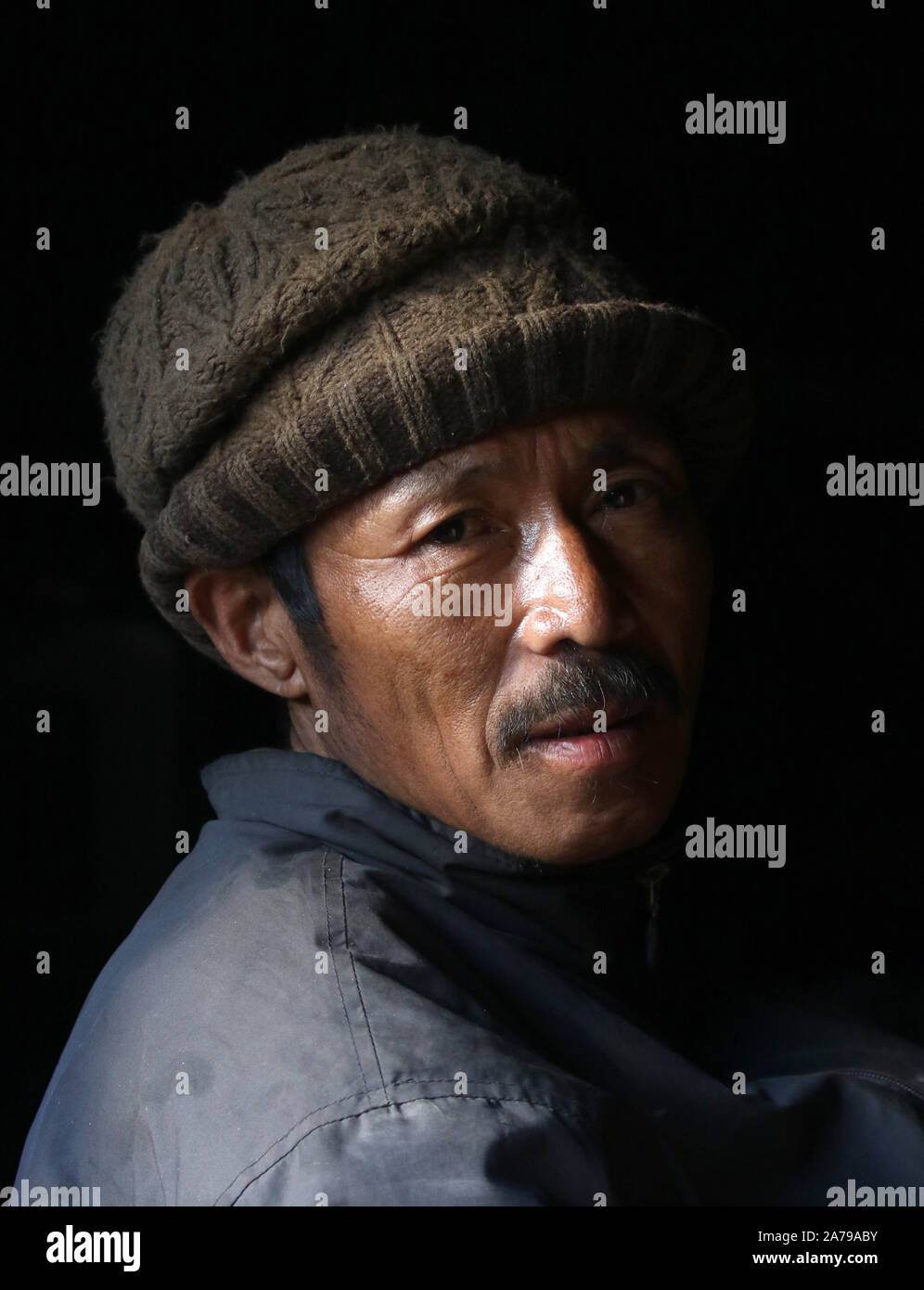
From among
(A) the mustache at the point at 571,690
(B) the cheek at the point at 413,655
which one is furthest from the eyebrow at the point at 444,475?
(A) the mustache at the point at 571,690

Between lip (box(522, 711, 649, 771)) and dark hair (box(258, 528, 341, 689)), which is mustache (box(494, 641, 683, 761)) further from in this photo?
dark hair (box(258, 528, 341, 689))

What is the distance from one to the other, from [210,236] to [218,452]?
0.29m

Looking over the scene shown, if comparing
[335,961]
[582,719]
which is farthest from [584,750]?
[335,961]

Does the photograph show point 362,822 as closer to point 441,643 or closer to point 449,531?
point 441,643

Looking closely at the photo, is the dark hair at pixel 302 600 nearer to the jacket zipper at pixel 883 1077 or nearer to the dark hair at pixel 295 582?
the dark hair at pixel 295 582

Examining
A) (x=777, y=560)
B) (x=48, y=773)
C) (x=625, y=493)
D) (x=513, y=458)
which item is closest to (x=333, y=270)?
(x=513, y=458)

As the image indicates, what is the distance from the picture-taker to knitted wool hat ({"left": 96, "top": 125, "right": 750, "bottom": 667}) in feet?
4.98

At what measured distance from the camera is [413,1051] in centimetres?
125

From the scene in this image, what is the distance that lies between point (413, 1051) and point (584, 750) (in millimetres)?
444

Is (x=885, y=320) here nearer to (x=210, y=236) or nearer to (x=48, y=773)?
(x=210, y=236)

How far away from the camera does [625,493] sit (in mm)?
1680

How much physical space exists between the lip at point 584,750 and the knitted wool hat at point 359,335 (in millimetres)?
367

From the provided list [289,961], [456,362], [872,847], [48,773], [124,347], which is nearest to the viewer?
[289,961]

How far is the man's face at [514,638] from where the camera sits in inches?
61.0
